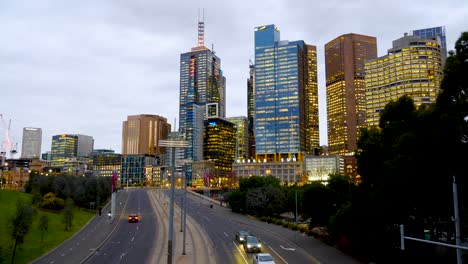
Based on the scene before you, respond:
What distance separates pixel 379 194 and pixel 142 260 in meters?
22.1

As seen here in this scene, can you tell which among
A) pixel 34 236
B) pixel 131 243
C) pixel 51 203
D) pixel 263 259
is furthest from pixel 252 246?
pixel 51 203

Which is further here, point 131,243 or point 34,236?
point 34,236

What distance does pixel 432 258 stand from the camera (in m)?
35.8

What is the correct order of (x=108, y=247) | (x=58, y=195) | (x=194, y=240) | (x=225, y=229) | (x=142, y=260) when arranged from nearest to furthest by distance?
1. (x=142, y=260)
2. (x=108, y=247)
3. (x=194, y=240)
4. (x=225, y=229)
5. (x=58, y=195)

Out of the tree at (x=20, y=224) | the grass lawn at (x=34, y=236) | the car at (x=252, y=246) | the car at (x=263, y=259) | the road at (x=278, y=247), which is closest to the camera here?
the car at (x=263, y=259)

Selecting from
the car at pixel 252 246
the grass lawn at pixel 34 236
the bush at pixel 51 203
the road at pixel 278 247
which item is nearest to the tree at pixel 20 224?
the grass lawn at pixel 34 236

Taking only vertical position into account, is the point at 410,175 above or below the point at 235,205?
above

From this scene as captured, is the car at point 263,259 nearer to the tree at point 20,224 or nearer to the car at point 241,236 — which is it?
the car at point 241,236

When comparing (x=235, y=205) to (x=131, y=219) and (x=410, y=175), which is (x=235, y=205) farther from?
(x=410, y=175)

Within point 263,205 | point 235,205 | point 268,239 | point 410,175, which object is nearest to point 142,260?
point 268,239

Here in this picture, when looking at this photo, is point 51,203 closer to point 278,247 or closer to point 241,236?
point 241,236

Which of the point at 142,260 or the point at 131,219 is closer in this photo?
the point at 142,260

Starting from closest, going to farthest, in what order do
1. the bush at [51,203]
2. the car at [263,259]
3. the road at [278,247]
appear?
1. the car at [263,259]
2. the road at [278,247]
3. the bush at [51,203]

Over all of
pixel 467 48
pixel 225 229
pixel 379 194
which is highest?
pixel 467 48
